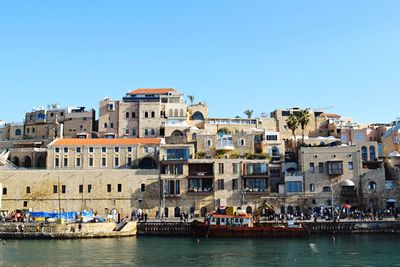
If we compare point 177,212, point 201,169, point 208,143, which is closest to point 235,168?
point 201,169

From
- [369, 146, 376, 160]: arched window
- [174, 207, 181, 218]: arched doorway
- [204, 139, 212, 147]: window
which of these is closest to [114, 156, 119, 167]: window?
[174, 207, 181, 218]: arched doorway

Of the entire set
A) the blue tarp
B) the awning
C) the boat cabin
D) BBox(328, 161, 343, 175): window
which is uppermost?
BBox(328, 161, 343, 175): window

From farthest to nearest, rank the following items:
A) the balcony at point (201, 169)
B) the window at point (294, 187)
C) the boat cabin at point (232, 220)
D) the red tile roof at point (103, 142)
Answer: the red tile roof at point (103, 142), the balcony at point (201, 169), the window at point (294, 187), the boat cabin at point (232, 220)

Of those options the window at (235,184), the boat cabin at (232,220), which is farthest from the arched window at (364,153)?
the boat cabin at (232,220)

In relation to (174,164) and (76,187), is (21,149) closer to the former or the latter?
(76,187)

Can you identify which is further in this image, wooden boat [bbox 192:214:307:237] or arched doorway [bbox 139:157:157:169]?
arched doorway [bbox 139:157:157:169]

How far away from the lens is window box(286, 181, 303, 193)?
2432 inches

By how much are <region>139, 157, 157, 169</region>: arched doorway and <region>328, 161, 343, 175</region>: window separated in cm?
2343

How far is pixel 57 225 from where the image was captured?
5288cm

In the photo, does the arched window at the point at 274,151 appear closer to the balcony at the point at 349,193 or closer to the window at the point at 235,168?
the window at the point at 235,168

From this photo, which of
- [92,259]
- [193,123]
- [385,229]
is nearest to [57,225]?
[92,259]

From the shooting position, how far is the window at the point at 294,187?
203ft

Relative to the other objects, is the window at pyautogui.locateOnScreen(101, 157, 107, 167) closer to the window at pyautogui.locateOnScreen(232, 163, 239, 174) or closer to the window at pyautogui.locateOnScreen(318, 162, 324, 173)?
the window at pyautogui.locateOnScreen(232, 163, 239, 174)

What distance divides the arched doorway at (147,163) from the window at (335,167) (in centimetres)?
2343
